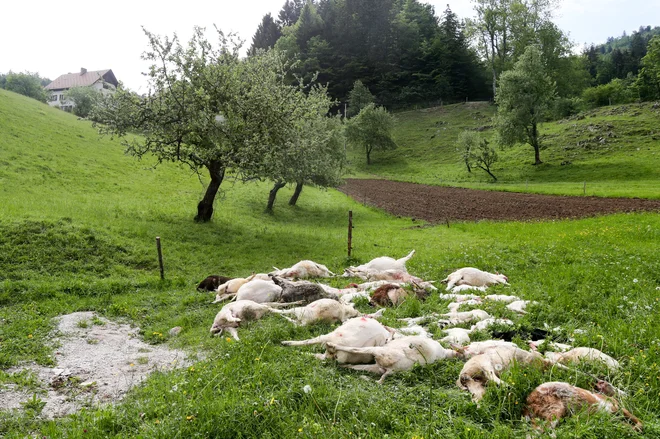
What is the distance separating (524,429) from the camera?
3586 millimetres

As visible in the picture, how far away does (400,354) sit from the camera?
4.96 metres

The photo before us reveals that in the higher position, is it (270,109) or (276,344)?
(270,109)

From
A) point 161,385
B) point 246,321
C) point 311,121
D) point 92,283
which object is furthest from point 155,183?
point 161,385

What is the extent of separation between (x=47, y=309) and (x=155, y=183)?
2104cm

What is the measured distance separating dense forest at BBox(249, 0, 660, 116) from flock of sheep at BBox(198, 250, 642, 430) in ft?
279

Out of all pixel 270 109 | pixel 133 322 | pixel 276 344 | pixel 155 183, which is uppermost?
pixel 270 109

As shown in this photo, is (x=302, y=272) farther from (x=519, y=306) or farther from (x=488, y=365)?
(x=488, y=365)

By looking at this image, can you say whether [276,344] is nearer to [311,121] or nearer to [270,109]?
[270,109]

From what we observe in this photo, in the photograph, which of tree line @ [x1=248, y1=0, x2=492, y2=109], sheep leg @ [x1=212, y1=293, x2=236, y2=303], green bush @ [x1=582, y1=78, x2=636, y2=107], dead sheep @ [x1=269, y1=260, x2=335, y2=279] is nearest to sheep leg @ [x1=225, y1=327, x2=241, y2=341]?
sheep leg @ [x1=212, y1=293, x2=236, y2=303]

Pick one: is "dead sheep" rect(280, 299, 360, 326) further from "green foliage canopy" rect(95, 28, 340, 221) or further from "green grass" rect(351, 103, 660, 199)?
"green grass" rect(351, 103, 660, 199)

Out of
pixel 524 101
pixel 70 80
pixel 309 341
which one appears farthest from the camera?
pixel 70 80

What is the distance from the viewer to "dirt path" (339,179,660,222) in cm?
2436

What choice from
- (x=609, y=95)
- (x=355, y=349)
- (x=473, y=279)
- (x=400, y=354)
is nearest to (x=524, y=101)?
(x=609, y=95)

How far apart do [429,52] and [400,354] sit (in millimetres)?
114112
